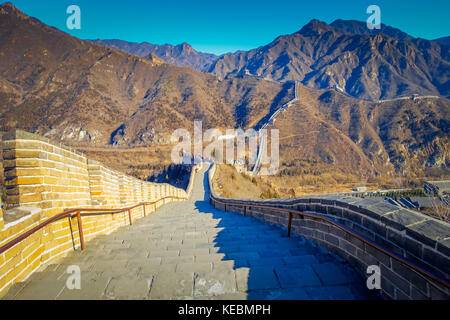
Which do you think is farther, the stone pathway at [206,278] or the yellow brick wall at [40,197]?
the yellow brick wall at [40,197]

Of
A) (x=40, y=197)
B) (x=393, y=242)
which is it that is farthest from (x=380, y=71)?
(x=40, y=197)

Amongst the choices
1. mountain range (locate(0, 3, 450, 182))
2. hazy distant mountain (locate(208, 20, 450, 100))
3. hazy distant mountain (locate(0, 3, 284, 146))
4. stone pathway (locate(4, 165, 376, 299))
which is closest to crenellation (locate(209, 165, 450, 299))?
stone pathway (locate(4, 165, 376, 299))

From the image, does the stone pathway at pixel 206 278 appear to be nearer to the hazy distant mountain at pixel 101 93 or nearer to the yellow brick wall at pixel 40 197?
the yellow brick wall at pixel 40 197

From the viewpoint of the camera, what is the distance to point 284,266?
7.93 ft

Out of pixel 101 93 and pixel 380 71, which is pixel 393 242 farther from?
pixel 380 71

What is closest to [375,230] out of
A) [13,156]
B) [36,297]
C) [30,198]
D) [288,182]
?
[36,297]

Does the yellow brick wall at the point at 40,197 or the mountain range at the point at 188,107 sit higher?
the mountain range at the point at 188,107

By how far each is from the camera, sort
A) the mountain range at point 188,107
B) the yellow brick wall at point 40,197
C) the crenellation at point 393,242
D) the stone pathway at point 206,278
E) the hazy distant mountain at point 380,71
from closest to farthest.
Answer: the crenellation at point 393,242
the stone pathway at point 206,278
the yellow brick wall at point 40,197
the mountain range at point 188,107
the hazy distant mountain at point 380,71

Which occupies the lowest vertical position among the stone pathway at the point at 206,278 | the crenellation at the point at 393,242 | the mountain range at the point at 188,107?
the stone pathway at the point at 206,278

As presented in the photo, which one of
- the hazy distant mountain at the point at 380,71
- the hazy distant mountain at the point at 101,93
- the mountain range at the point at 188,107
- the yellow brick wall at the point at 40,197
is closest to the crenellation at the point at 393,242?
the yellow brick wall at the point at 40,197

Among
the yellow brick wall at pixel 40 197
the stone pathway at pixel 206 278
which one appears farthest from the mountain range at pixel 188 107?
the stone pathway at pixel 206 278

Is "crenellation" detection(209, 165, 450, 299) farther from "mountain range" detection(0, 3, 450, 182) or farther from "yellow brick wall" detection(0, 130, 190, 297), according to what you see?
"mountain range" detection(0, 3, 450, 182)

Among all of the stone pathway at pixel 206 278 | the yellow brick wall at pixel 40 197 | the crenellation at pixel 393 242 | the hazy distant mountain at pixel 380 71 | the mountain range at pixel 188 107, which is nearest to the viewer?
the crenellation at pixel 393 242

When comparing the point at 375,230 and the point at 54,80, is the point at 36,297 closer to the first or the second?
the point at 375,230
